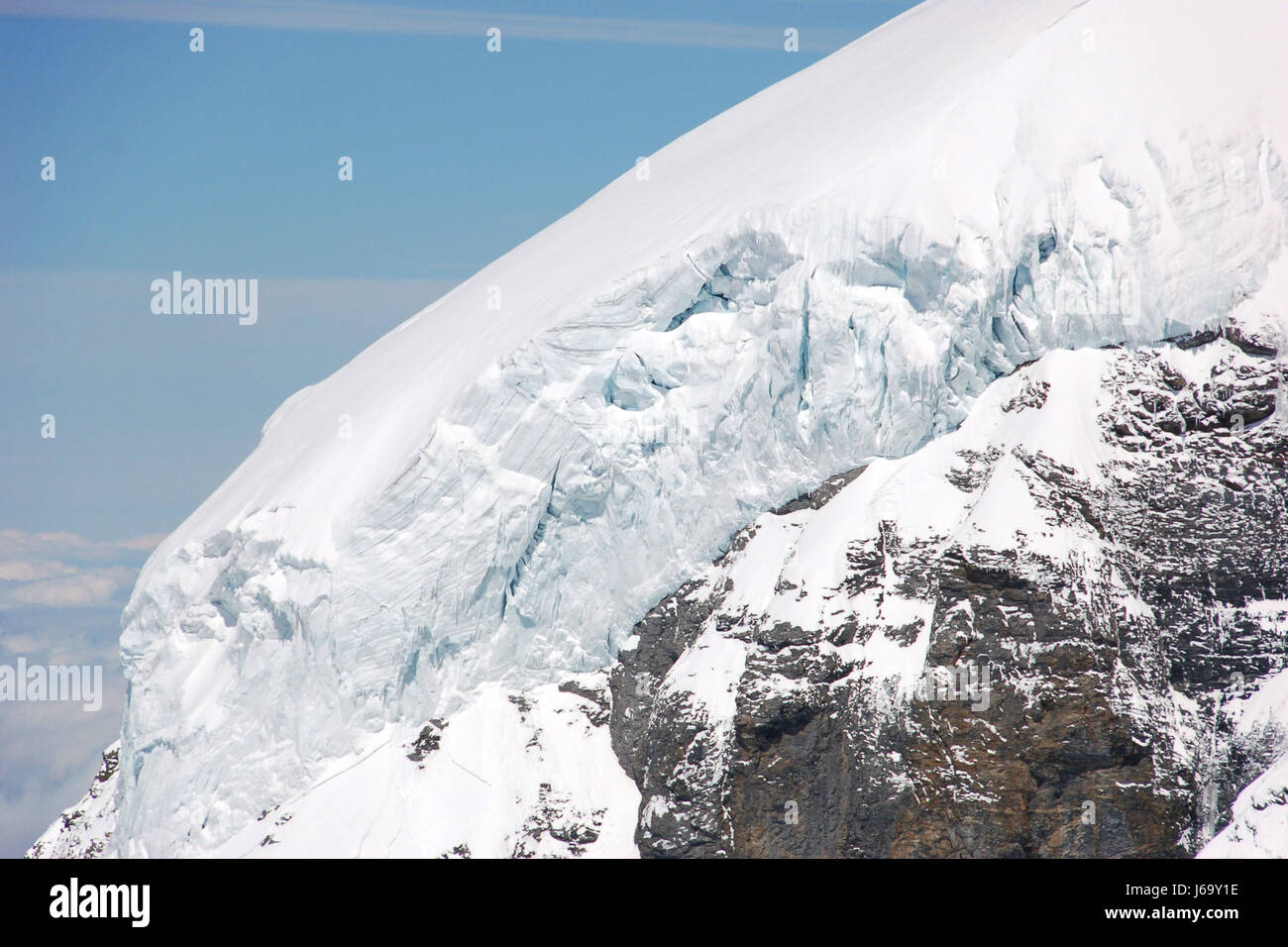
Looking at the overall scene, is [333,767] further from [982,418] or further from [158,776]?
[982,418]

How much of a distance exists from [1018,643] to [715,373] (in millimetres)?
11583

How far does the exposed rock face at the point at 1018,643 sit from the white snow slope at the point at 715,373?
6.40 ft

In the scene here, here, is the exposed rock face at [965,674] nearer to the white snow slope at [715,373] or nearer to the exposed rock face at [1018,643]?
the exposed rock face at [1018,643]

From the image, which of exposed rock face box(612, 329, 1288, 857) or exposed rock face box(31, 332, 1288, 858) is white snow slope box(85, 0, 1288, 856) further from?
exposed rock face box(612, 329, 1288, 857)

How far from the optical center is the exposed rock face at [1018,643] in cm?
4394

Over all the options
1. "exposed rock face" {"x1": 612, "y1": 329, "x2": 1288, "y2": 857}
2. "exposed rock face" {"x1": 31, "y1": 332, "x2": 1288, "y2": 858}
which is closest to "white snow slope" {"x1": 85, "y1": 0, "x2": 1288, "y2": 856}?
"exposed rock face" {"x1": 31, "y1": 332, "x2": 1288, "y2": 858}

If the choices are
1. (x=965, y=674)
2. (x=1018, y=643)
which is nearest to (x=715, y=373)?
(x=965, y=674)

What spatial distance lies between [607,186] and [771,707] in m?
27.3

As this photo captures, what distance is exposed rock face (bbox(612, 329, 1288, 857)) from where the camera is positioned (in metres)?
43.9

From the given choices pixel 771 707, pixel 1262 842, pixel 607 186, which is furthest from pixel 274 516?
pixel 1262 842

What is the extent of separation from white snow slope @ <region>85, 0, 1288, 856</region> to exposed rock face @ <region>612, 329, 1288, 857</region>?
1.95m

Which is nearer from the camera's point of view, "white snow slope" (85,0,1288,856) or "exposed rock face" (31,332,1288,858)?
"exposed rock face" (31,332,1288,858)

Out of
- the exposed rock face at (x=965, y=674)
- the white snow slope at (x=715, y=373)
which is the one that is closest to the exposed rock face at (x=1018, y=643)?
the exposed rock face at (x=965, y=674)

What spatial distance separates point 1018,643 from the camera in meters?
45.0
